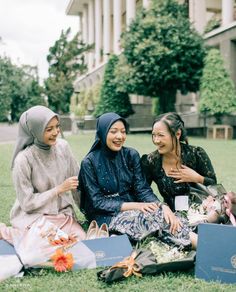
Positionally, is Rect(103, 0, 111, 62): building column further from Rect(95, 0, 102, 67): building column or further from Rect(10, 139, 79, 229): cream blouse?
Rect(10, 139, 79, 229): cream blouse

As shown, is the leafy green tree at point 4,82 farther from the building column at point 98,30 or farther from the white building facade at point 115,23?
the building column at point 98,30

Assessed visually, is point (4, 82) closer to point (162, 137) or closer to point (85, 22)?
point (85, 22)

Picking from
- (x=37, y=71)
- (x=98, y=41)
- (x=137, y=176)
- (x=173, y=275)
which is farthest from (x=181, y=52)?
(x=37, y=71)

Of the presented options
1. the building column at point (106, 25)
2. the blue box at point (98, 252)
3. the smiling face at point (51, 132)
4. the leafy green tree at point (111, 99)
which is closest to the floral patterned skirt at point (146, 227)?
the blue box at point (98, 252)

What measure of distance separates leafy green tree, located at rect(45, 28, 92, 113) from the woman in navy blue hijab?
32856mm

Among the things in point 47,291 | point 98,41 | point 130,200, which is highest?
point 98,41

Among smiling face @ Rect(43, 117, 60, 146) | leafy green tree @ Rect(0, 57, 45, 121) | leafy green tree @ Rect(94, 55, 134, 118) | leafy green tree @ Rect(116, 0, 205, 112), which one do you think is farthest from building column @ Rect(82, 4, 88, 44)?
smiling face @ Rect(43, 117, 60, 146)

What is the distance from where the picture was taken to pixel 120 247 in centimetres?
329

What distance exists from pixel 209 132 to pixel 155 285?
49.5 ft

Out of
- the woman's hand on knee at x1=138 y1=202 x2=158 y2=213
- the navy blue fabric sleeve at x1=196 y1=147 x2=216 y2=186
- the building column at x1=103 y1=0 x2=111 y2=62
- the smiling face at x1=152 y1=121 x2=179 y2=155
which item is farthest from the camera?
the building column at x1=103 y1=0 x2=111 y2=62

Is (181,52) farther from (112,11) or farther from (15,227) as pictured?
(112,11)

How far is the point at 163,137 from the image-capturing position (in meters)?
3.97

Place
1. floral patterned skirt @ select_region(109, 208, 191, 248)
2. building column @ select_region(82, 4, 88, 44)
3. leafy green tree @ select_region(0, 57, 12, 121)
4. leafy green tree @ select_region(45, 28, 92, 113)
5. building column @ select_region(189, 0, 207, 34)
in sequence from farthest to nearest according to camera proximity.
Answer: building column @ select_region(82, 4, 88, 44) → leafy green tree @ select_region(45, 28, 92, 113) → leafy green tree @ select_region(0, 57, 12, 121) → building column @ select_region(189, 0, 207, 34) → floral patterned skirt @ select_region(109, 208, 191, 248)

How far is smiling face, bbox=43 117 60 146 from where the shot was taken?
367 cm
